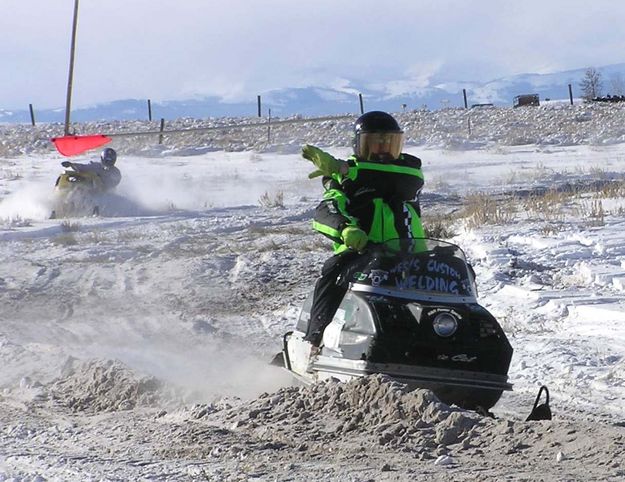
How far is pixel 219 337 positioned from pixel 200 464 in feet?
16.8

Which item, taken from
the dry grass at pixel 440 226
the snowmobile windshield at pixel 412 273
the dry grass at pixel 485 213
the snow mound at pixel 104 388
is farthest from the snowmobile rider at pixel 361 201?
the dry grass at pixel 485 213

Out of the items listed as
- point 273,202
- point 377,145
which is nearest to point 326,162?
point 377,145

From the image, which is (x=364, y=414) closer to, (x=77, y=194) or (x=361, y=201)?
(x=361, y=201)

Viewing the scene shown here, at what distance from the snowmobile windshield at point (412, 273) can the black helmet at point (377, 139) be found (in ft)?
2.53

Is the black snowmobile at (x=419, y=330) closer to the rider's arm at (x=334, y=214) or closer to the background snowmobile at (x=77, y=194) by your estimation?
the rider's arm at (x=334, y=214)

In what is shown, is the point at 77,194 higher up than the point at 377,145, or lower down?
lower down

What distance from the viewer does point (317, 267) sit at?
13305 mm

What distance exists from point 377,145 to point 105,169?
15.8 m

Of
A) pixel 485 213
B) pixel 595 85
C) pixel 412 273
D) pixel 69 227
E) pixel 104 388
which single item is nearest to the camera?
pixel 412 273

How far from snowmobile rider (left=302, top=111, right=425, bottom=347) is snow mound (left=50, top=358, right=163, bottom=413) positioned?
1.27 meters

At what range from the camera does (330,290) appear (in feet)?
22.8

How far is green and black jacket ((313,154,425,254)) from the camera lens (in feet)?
23.3

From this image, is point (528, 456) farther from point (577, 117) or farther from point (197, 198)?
point (577, 117)

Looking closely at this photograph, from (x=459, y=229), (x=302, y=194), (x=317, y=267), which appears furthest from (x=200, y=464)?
(x=302, y=194)
